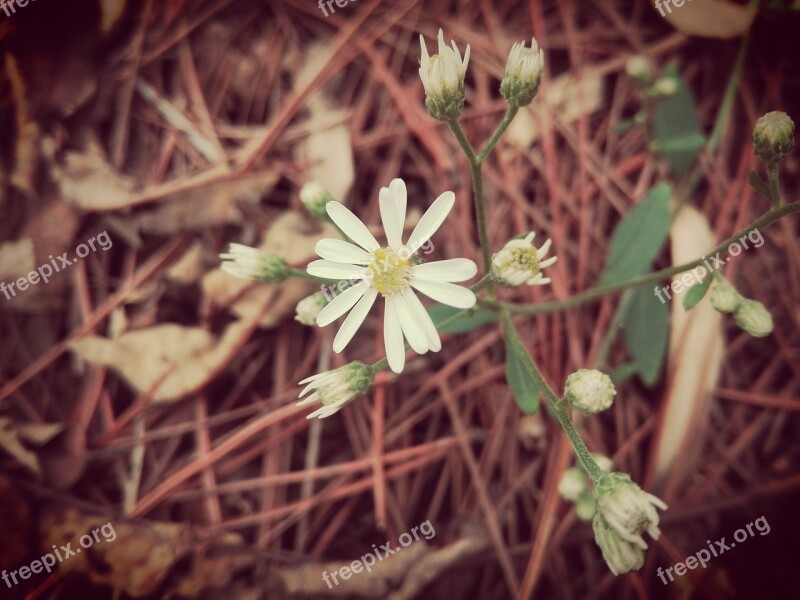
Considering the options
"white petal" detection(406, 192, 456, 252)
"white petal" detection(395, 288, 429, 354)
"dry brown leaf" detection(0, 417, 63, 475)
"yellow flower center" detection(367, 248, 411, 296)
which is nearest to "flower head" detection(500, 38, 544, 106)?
"white petal" detection(406, 192, 456, 252)

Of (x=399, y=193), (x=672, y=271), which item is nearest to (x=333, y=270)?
(x=399, y=193)

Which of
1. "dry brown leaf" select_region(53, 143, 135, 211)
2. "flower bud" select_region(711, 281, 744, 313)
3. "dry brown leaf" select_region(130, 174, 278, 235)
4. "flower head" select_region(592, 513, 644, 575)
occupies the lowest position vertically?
"flower head" select_region(592, 513, 644, 575)

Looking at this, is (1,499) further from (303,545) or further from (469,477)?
(469,477)

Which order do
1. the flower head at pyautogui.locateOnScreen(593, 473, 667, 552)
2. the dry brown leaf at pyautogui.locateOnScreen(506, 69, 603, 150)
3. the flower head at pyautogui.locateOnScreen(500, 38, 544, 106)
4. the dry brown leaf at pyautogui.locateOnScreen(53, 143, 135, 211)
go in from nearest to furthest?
1. the flower head at pyautogui.locateOnScreen(593, 473, 667, 552)
2. the flower head at pyautogui.locateOnScreen(500, 38, 544, 106)
3. the dry brown leaf at pyautogui.locateOnScreen(53, 143, 135, 211)
4. the dry brown leaf at pyautogui.locateOnScreen(506, 69, 603, 150)

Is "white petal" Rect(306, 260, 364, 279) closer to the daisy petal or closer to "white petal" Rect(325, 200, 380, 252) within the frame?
"white petal" Rect(325, 200, 380, 252)

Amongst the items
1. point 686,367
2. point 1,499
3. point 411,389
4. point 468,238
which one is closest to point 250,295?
point 411,389

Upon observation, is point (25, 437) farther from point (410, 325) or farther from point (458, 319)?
point (458, 319)
